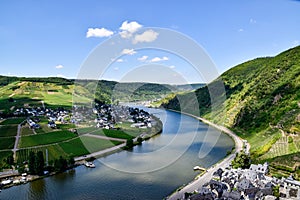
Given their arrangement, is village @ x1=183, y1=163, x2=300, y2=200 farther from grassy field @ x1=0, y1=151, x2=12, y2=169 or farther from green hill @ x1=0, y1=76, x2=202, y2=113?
green hill @ x1=0, y1=76, x2=202, y2=113

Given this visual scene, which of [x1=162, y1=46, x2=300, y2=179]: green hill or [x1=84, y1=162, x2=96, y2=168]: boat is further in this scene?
[x1=162, y1=46, x2=300, y2=179]: green hill

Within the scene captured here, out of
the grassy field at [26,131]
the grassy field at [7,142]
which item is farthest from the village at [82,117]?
the grassy field at [7,142]

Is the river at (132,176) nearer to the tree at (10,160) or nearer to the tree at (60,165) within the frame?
the tree at (60,165)

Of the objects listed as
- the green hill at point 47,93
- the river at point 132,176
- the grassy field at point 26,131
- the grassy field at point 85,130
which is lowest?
the river at point 132,176

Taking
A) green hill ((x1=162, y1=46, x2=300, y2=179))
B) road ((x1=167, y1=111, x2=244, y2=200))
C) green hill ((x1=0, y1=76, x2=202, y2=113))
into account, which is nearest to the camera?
road ((x1=167, y1=111, x2=244, y2=200))

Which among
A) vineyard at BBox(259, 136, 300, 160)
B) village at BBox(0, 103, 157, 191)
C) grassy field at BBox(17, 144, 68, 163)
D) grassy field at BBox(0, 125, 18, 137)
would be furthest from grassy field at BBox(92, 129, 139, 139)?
vineyard at BBox(259, 136, 300, 160)

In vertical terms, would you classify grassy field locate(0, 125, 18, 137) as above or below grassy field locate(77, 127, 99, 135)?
above

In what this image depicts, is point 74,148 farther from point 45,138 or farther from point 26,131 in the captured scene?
point 26,131
